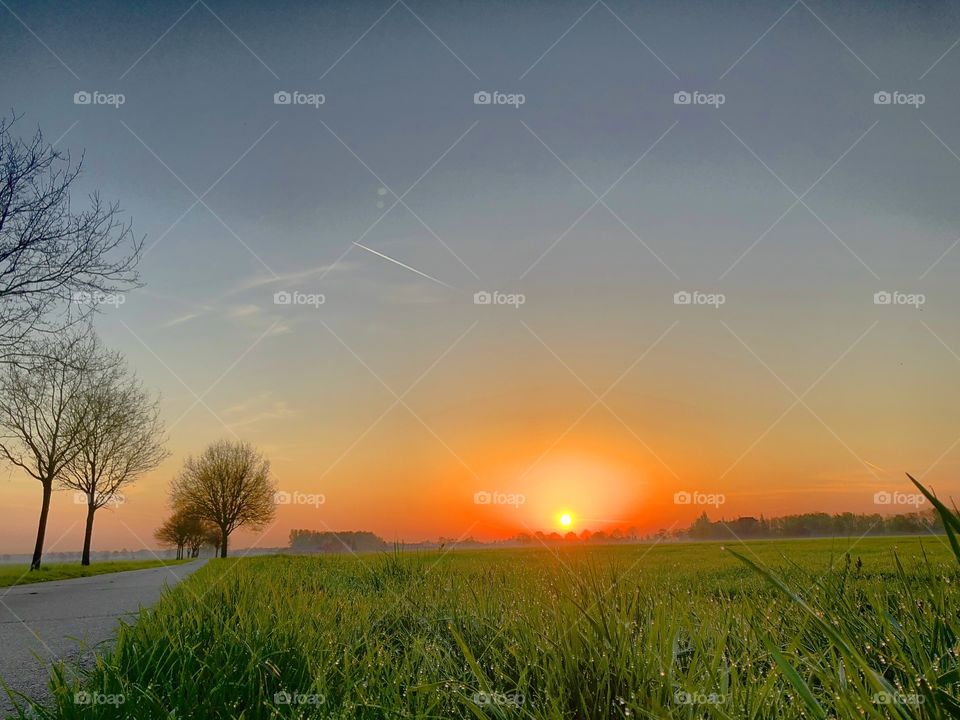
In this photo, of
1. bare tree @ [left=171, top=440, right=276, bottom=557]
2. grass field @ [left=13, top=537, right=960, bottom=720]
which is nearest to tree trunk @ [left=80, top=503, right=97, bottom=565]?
bare tree @ [left=171, top=440, right=276, bottom=557]

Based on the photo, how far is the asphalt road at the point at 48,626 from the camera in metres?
6.40

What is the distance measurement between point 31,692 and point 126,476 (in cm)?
3145

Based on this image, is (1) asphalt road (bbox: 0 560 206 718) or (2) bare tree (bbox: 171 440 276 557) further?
(2) bare tree (bbox: 171 440 276 557)

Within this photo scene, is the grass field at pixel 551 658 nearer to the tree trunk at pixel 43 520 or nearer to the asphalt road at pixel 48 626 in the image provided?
the asphalt road at pixel 48 626

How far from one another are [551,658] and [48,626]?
945 centimetres

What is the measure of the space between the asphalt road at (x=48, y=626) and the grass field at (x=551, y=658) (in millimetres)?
1260

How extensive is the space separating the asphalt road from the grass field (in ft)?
4.13

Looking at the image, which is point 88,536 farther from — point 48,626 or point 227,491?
point 48,626

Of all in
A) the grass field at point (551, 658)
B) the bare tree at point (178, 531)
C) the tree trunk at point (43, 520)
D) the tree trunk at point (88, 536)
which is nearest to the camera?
the grass field at point (551, 658)

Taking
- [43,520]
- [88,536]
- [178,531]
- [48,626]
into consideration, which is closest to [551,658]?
[48,626]

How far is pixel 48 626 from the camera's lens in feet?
33.2

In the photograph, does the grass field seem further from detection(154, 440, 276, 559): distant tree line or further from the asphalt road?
detection(154, 440, 276, 559): distant tree line

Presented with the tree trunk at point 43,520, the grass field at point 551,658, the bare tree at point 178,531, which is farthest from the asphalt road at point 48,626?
the bare tree at point 178,531

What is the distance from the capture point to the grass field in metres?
2.87
